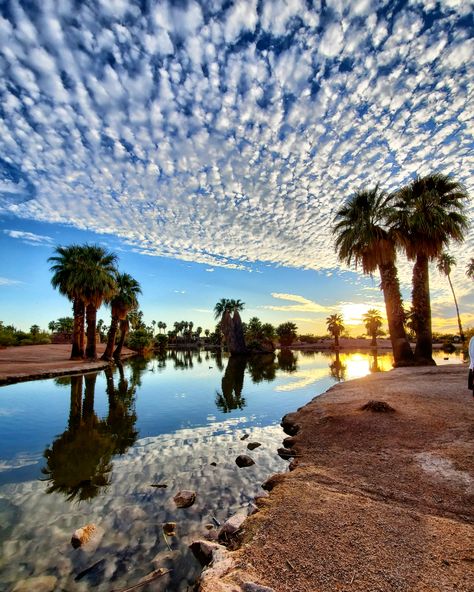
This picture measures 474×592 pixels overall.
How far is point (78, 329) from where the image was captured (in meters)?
34.0

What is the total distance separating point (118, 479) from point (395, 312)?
785 inches

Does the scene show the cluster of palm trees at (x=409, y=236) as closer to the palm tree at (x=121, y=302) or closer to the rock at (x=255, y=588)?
the rock at (x=255, y=588)

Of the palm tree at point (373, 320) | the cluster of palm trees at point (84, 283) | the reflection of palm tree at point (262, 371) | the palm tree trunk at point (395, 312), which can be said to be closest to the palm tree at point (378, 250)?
the palm tree trunk at point (395, 312)

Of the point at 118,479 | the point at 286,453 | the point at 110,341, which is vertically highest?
the point at 110,341

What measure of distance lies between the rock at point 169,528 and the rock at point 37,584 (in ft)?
4.89

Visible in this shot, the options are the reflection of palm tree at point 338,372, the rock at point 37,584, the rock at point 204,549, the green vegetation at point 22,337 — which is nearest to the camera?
the rock at point 37,584

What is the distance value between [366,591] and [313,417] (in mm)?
7319

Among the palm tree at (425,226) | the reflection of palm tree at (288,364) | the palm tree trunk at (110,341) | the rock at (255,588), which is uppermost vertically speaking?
the palm tree at (425,226)

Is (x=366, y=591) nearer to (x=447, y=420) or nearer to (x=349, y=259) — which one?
(x=447, y=420)

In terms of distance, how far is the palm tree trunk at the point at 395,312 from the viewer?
826 inches

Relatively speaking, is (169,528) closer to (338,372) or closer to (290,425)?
(290,425)

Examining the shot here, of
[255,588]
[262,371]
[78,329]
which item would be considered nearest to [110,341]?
[78,329]

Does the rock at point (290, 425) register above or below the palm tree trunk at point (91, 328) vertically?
below

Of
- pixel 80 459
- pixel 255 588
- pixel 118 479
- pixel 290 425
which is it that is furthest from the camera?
pixel 290 425
